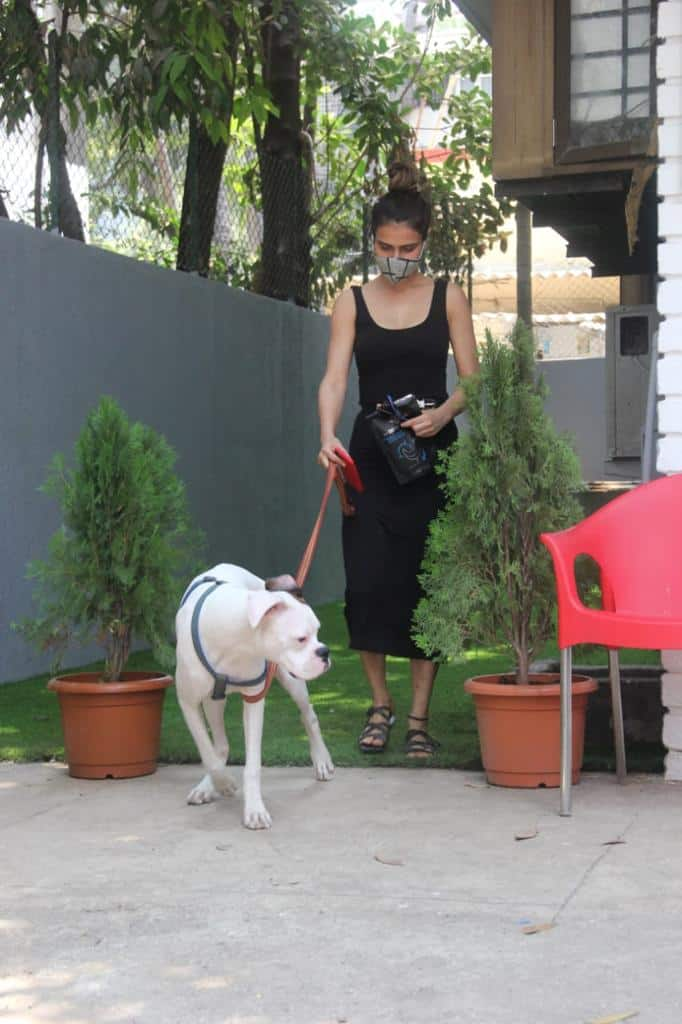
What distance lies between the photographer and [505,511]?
16.0ft

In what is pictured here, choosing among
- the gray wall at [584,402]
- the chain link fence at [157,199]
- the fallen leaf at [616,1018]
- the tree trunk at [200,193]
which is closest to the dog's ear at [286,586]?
the fallen leaf at [616,1018]

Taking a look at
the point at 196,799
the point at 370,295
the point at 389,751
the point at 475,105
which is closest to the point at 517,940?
the point at 196,799

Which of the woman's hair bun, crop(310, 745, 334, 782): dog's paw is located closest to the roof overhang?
the woman's hair bun

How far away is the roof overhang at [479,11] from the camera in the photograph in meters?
7.90

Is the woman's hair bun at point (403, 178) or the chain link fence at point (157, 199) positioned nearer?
the woman's hair bun at point (403, 178)

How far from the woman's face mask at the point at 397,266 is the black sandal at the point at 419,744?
1637 millimetres

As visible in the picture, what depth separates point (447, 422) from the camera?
5.39 metres

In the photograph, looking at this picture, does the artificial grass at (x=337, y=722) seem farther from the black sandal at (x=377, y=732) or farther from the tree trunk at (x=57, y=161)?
the tree trunk at (x=57, y=161)

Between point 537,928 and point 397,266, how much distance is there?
2.78 metres

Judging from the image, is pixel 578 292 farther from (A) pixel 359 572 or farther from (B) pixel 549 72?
(A) pixel 359 572

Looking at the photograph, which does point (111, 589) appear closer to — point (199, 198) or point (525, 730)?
point (525, 730)

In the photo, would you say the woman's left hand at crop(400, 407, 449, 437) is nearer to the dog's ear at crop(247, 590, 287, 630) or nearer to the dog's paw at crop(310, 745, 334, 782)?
the dog's paw at crop(310, 745, 334, 782)

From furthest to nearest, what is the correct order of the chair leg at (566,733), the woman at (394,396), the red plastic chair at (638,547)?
the woman at (394,396)
the red plastic chair at (638,547)
the chair leg at (566,733)

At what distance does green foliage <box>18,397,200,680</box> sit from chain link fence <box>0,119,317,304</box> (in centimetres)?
318
